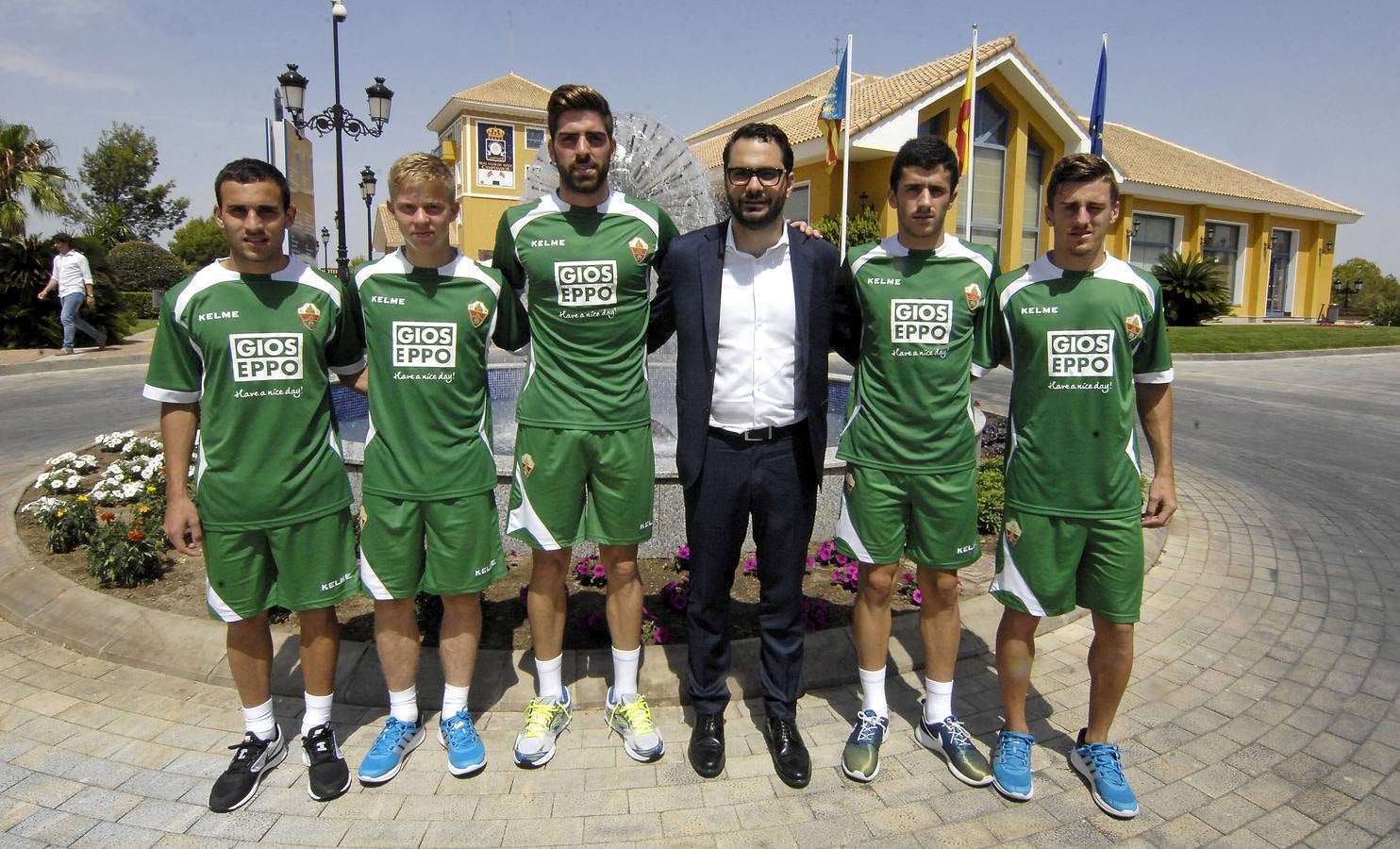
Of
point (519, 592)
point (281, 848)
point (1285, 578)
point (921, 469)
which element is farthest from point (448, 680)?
point (1285, 578)

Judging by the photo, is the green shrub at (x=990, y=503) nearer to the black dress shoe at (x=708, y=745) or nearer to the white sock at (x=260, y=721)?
the black dress shoe at (x=708, y=745)

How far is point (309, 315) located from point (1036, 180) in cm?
2892

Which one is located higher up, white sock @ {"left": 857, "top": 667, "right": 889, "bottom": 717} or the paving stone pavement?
white sock @ {"left": 857, "top": 667, "right": 889, "bottom": 717}

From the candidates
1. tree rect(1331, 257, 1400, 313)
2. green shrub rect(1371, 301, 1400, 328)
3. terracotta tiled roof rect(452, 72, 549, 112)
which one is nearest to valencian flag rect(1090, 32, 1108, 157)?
terracotta tiled roof rect(452, 72, 549, 112)

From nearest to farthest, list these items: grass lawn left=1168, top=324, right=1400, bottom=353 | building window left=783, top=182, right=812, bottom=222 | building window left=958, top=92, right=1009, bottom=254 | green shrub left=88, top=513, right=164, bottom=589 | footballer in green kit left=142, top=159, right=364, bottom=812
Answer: footballer in green kit left=142, top=159, right=364, bottom=812 < green shrub left=88, top=513, right=164, bottom=589 < grass lawn left=1168, top=324, right=1400, bottom=353 < building window left=783, top=182, right=812, bottom=222 < building window left=958, top=92, right=1009, bottom=254

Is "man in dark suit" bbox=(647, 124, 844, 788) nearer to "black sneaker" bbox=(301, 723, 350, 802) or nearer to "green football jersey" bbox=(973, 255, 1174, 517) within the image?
"green football jersey" bbox=(973, 255, 1174, 517)

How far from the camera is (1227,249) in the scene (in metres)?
33.8

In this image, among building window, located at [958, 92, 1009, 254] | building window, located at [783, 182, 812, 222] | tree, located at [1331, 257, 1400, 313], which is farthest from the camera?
tree, located at [1331, 257, 1400, 313]

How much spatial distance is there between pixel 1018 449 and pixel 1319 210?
4048 cm

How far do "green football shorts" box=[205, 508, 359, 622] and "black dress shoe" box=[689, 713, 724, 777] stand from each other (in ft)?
4.60

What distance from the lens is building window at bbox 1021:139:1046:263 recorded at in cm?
2744

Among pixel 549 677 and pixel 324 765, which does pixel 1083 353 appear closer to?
pixel 549 677

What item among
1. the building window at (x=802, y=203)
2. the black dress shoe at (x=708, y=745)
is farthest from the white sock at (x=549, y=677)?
the building window at (x=802, y=203)

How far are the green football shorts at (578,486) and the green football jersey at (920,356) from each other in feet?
2.84
